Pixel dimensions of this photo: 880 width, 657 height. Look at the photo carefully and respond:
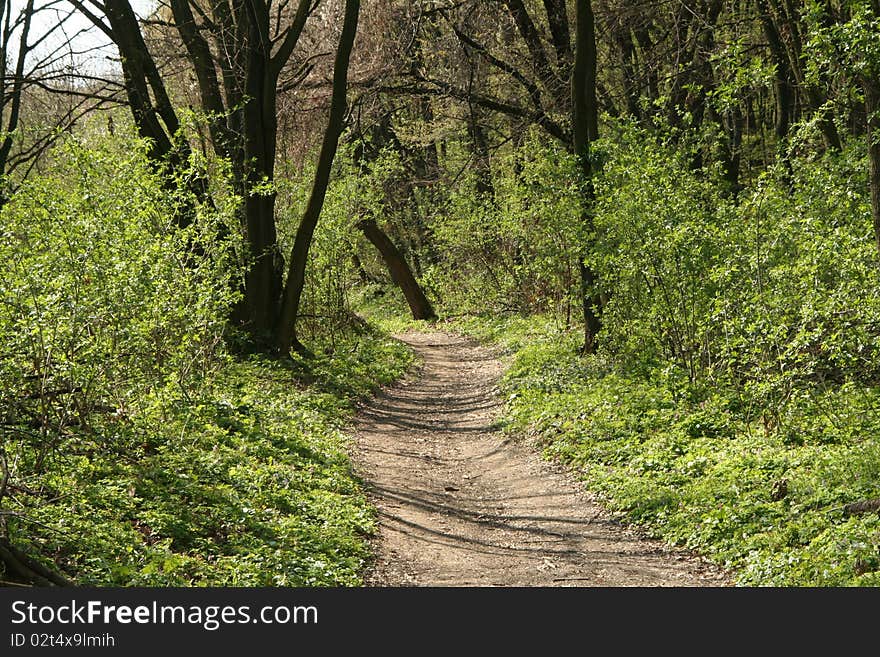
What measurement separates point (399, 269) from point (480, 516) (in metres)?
17.0

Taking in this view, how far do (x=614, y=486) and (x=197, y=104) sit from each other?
13848 millimetres

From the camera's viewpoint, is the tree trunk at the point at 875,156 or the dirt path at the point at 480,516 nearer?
the dirt path at the point at 480,516

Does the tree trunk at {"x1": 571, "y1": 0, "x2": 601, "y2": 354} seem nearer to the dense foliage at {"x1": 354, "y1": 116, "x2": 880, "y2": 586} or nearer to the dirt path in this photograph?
the dense foliage at {"x1": 354, "y1": 116, "x2": 880, "y2": 586}

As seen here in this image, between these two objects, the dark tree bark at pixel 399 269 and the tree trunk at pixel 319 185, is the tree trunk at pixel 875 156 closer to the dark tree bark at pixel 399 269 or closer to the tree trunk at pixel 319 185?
the tree trunk at pixel 319 185

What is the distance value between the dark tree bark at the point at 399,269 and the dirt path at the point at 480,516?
10.8 meters

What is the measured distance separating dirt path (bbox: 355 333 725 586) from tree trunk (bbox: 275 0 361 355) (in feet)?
6.76

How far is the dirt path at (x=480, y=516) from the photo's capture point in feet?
20.4

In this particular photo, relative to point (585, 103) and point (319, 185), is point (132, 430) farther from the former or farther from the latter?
point (585, 103)

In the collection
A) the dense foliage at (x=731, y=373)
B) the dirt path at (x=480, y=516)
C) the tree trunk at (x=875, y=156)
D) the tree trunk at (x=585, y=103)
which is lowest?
the dirt path at (x=480, y=516)

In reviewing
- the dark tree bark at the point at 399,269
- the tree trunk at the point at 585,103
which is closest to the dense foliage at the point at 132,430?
the tree trunk at the point at 585,103

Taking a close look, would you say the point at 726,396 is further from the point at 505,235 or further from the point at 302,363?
the point at 505,235

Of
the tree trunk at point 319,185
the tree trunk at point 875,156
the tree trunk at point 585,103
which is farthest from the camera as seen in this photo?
the tree trunk at point 319,185

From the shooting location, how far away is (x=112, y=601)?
14.3ft

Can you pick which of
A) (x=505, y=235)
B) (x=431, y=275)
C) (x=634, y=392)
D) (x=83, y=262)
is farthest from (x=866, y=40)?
(x=431, y=275)
